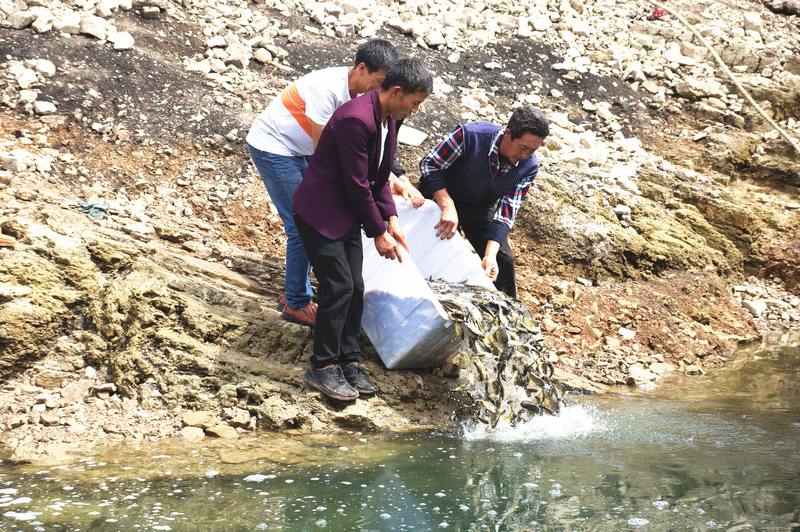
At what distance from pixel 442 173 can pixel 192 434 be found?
6.96ft

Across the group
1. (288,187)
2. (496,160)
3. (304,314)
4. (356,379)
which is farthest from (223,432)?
(496,160)

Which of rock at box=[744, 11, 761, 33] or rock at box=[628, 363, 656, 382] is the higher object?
rock at box=[744, 11, 761, 33]

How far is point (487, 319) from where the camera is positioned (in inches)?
188

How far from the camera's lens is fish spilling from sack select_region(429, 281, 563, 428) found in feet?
15.4

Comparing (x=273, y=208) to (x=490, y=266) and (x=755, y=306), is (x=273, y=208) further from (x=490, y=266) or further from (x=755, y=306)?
(x=755, y=306)

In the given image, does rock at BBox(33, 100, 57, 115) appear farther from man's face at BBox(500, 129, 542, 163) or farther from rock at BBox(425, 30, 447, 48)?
rock at BBox(425, 30, 447, 48)

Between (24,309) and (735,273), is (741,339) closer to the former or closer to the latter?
(735,273)

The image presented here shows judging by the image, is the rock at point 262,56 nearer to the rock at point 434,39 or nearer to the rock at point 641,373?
the rock at point 434,39

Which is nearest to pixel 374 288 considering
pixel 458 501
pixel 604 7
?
pixel 458 501

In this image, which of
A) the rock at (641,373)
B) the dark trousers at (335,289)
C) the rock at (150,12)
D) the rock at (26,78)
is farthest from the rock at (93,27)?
Answer: the rock at (641,373)

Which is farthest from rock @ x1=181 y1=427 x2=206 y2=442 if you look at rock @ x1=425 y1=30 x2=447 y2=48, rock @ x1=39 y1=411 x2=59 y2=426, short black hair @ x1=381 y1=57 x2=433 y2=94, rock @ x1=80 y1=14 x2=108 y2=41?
rock @ x1=425 y1=30 x2=447 y2=48

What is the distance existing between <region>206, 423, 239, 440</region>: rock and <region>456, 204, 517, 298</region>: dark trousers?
6.35 ft

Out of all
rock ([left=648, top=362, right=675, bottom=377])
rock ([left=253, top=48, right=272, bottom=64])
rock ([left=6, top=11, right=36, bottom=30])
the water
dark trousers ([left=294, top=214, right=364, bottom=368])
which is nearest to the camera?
the water

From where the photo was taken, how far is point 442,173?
5.17 meters
